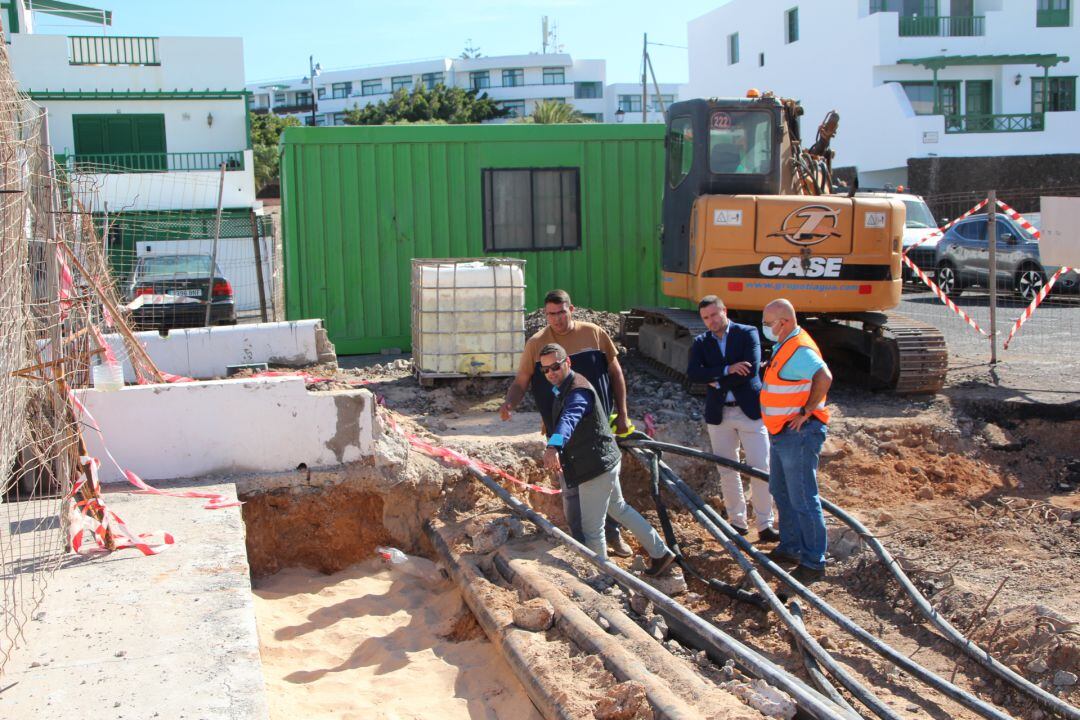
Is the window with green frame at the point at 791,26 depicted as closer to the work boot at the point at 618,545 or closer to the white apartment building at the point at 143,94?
the white apartment building at the point at 143,94

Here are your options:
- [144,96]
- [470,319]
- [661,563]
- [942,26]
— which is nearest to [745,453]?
[661,563]

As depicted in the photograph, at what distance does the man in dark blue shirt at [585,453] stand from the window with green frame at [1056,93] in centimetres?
3738

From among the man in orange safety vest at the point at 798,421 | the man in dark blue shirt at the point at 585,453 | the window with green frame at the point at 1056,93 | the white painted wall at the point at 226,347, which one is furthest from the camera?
the window with green frame at the point at 1056,93

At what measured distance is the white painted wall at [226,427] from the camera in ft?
Answer: 23.9

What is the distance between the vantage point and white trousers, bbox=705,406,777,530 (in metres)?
7.79

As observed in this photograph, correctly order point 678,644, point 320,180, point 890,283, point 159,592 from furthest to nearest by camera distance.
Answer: point 320,180 < point 890,283 < point 678,644 < point 159,592

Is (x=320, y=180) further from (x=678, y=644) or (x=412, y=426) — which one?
(x=678, y=644)

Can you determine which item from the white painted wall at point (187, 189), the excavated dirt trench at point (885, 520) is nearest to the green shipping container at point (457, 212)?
the excavated dirt trench at point (885, 520)

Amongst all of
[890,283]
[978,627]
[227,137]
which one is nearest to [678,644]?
[978,627]

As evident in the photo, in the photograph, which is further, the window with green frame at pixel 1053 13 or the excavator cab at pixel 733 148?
the window with green frame at pixel 1053 13

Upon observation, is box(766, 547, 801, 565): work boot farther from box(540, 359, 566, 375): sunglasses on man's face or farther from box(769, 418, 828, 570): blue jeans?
box(540, 359, 566, 375): sunglasses on man's face

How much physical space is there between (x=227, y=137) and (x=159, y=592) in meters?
28.3

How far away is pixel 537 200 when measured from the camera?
15.0 metres

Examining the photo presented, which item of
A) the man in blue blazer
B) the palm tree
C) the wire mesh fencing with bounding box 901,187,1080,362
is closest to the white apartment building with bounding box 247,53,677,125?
the palm tree
